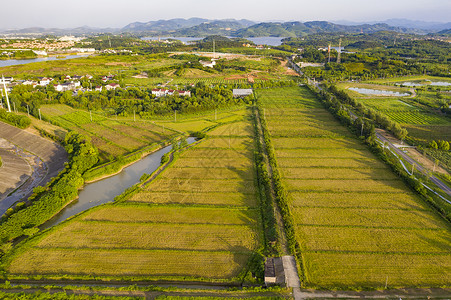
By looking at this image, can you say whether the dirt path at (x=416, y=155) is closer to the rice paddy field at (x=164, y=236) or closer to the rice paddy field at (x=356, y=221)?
the rice paddy field at (x=356, y=221)

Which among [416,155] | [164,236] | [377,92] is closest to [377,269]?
[164,236]

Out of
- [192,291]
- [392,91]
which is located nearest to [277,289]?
[192,291]

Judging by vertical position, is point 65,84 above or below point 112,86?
above

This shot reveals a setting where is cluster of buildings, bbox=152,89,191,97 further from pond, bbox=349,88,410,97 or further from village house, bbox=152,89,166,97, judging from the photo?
pond, bbox=349,88,410,97

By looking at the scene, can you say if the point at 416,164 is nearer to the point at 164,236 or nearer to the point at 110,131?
the point at 164,236

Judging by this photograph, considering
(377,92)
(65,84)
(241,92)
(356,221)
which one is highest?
(65,84)

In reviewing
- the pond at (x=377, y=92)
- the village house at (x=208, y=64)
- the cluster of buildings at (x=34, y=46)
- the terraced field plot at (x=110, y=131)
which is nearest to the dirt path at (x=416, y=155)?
the pond at (x=377, y=92)

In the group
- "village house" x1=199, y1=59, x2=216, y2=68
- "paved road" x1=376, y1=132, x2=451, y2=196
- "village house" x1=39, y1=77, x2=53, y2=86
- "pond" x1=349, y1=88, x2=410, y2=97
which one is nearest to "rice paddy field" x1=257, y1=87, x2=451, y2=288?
"paved road" x1=376, y1=132, x2=451, y2=196
